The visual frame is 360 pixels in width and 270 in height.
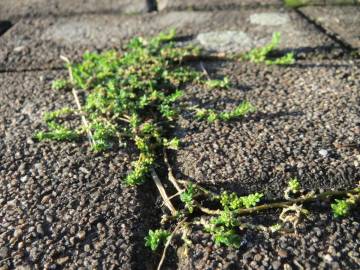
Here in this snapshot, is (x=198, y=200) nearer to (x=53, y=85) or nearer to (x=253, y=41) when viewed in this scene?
(x=53, y=85)

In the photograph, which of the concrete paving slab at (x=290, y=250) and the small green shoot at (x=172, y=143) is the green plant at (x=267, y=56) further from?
the concrete paving slab at (x=290, y=250)

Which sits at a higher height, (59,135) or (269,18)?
(59,135)

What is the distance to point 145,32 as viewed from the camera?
2881 millimetres

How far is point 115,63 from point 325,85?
106 centimetres

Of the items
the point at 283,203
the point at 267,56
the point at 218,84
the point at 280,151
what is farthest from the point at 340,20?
the point at 283,203

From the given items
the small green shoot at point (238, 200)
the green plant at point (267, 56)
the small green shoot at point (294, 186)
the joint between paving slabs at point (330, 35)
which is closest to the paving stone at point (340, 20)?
the joint between paving slabs at point (330, 35)

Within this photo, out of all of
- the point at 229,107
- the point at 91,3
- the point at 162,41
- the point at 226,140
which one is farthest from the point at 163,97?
the point at 91,3

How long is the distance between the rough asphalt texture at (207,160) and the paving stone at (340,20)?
0.02m

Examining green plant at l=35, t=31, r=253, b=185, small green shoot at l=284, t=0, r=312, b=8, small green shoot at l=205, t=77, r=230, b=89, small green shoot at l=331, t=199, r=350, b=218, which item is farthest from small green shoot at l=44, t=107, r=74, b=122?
small green shoot at l=284, t=0, r=312, b=8

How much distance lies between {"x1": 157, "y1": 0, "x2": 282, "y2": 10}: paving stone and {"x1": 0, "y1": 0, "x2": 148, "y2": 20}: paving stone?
0.62ft

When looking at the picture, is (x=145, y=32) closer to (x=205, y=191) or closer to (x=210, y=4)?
(x=210, y=4)

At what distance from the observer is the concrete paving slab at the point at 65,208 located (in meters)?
1.31

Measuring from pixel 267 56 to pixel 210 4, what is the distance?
1.06 m

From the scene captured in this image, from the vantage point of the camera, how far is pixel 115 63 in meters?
2.34
